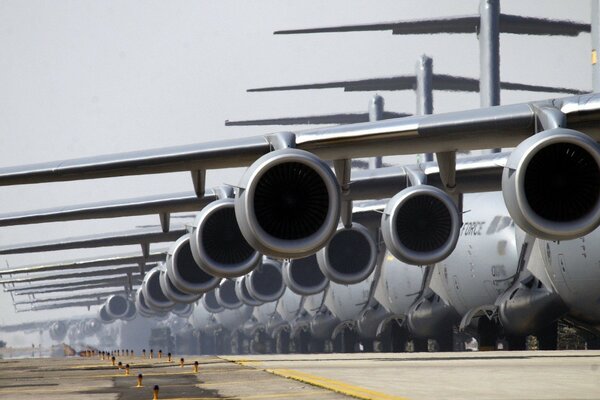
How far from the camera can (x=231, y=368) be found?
84.9 ft

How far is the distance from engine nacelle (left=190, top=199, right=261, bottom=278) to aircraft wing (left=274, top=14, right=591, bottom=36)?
46.0ft

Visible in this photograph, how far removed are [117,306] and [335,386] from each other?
6593 centimetres

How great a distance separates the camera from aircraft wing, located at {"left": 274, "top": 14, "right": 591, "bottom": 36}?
117 feet

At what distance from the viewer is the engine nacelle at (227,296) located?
55812 mm

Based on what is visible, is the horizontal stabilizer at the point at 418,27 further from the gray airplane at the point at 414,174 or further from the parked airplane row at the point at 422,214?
the gray airplane at the point at 414,174

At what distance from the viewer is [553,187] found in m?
17.6

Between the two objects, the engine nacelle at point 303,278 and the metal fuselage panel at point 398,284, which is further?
the metal fuselage panel at point 398,284

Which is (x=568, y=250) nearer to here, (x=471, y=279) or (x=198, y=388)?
(x=471, y=279)

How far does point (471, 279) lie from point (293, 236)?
44.4ft

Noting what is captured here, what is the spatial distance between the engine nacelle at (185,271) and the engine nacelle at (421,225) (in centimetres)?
791

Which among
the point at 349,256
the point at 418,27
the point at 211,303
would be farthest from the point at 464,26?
the point at 211,303

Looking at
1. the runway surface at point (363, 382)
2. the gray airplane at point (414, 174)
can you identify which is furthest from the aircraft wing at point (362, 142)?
the runway surface at point (363, 382)

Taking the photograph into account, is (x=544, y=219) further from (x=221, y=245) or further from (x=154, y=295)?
(x=154, y=295)

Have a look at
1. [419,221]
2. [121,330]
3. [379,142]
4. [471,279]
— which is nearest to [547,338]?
[471,279]
